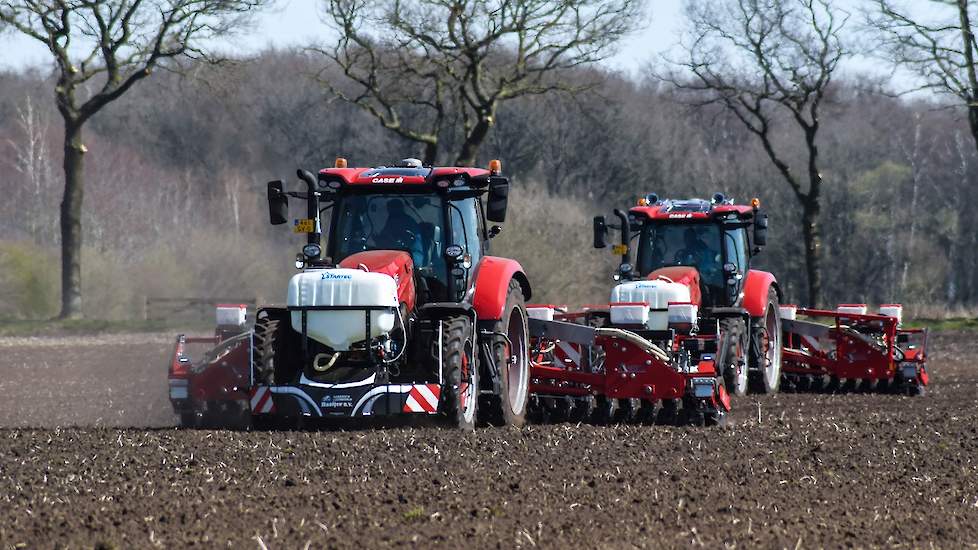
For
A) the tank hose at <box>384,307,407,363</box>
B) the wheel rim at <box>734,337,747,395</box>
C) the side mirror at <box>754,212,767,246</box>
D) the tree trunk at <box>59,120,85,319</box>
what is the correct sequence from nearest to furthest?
1. the tank hose at <box>384,307,407,363</box>
2. the wheel rim at <box>734,337,747,395</box>
3. the side mirror at <box>754,212,767,246</box>
4. the tree trunk at <box>59,120,85,319</box>

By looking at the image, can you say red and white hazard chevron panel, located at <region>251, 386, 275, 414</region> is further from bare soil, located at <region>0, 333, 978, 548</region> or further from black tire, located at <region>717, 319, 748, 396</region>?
black tire, located at <region>717, 319, 748, 396</region>

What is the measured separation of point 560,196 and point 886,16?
18999mm

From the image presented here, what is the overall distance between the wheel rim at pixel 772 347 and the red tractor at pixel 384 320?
5.23 meters

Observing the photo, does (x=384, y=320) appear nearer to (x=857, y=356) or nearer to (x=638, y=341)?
(x=638, y=341)

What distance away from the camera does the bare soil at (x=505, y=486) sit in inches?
265

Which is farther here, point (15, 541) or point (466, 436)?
point (466, 436)

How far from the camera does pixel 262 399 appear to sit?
34.4 ft

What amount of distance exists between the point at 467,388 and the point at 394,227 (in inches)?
57.9

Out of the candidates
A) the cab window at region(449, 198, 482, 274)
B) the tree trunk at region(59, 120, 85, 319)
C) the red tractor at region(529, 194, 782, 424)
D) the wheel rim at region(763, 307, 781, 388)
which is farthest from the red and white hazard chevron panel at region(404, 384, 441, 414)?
the tree trunk at region(59, 120, 85, 319)

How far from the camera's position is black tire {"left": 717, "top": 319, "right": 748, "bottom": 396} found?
587 inches

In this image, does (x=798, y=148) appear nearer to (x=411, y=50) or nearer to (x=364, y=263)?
(x=411, y=50)

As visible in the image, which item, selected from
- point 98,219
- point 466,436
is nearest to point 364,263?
point 466,436

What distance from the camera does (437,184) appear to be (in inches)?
448

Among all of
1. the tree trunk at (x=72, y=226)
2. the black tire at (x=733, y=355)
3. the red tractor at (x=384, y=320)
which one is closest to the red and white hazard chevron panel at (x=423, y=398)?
the red tractor at (x=384, y=320)
